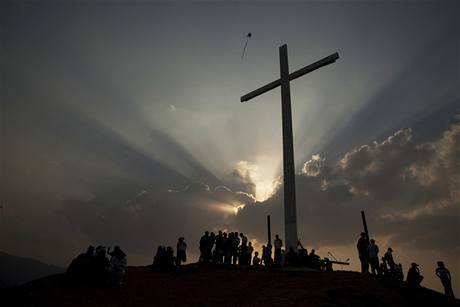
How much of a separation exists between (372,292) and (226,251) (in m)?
8.31

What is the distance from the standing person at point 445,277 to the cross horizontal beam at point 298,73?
41.6 ft

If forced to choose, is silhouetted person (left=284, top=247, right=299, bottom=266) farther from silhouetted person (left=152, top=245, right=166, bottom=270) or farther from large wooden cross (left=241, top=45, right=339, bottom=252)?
silhouetted person (left=152, top=245, right=166, bottom=270)

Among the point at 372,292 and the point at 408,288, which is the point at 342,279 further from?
the point at 408,288

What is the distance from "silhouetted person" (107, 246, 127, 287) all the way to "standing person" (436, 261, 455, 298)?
14.4 m

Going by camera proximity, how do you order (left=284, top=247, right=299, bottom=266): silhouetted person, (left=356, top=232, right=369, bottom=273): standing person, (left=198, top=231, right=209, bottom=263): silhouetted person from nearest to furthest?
(left=356, top=232, right=369, bottom=273): standing person
(left=284, top=247, right=299, bottom=266): silhouetted person
(left=198, top=231, right=209, bottom=263): silhouetted person

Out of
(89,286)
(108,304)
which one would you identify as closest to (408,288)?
(108,304)

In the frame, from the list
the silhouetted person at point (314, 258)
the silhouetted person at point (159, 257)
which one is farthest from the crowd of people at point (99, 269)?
the silhouetted person at point (314, 258)

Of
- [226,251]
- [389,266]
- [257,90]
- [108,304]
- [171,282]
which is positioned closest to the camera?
[108,304]

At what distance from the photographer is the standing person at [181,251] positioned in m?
16.5

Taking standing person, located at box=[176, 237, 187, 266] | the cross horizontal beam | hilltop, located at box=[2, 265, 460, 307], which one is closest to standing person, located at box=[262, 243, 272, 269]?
hilltop, located at box=[2, 265, 460, 307]

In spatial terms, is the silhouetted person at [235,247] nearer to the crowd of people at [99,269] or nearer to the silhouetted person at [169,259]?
the silhouetted person at [169,259]

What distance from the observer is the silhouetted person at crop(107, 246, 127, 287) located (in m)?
12.7

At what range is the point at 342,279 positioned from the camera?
44.4ft

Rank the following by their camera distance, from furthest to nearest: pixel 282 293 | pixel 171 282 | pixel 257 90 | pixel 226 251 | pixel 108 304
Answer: pixel 257 90 → pixel 226 251 → pixel 171 282 → pixel 282 293 → pixel 108 304
